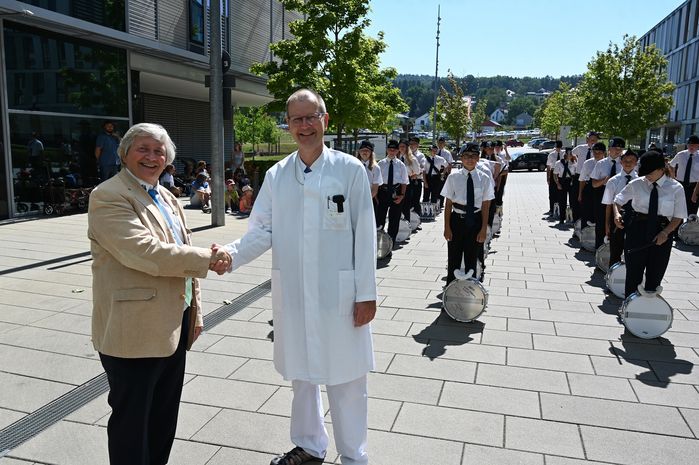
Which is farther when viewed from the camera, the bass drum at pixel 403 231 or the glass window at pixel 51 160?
the glass window at pixel 51 160

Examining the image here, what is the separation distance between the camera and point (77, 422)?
156 inches

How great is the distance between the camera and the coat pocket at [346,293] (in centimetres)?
312

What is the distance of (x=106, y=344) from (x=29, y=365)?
273cm

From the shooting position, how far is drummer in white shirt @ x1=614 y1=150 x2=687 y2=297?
19.8 feet

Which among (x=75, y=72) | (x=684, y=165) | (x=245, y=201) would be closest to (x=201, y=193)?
(x=245, y=201)

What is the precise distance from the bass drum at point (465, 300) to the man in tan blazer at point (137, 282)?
380 cm

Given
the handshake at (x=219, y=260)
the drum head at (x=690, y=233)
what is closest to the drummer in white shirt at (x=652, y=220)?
the handshake at (x=219, y=260)

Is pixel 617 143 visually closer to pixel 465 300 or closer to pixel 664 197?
pixel 664 197

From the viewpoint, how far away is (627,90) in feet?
114

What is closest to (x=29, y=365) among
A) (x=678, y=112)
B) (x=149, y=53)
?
(x=149, y=53)

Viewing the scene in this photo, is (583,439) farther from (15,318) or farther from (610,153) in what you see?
(610,153)

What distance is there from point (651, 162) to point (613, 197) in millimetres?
1428

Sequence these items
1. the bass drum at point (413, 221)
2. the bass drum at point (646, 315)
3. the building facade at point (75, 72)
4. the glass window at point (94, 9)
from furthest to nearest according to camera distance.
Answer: the bass drum at point (413, 221) < the glass window at point (94, 9) < the building facade at point (75, 72) < the bass drum at point (646, 315)

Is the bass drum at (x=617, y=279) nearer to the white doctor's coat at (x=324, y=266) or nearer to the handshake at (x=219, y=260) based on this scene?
the white doctor's coat at (x=324, y=266)
